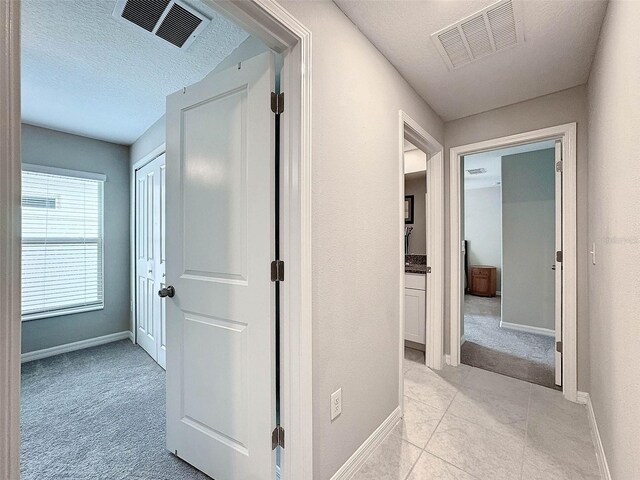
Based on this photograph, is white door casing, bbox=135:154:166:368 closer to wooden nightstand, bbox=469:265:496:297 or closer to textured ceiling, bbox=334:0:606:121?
textured ceiling, bbox=334:0:606:121

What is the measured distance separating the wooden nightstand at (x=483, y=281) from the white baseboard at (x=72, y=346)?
6048 millimetres

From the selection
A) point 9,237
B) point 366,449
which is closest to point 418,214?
point 366,449

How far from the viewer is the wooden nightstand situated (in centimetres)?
591

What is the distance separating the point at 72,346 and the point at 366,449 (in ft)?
11.2

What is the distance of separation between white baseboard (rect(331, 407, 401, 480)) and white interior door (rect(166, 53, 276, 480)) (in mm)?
406

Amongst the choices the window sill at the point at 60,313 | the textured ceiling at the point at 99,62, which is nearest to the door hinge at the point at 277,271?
the textured ceiling at the point at 99,62

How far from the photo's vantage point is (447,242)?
2.82 meters

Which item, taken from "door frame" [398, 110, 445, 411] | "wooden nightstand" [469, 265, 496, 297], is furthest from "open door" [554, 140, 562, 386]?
"wooden nightstand" [469, 265, 496, 297]

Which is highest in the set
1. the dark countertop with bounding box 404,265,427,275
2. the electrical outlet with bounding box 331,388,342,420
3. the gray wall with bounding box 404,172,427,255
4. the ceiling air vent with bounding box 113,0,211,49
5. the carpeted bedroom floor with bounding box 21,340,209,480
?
the ceiling air vent with bounding box 113,0,211,49

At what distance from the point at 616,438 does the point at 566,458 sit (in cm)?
51

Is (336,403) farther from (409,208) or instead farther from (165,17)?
(409,208)

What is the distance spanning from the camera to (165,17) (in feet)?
5.16

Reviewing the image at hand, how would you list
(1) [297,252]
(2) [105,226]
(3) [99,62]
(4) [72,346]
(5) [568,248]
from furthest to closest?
(2) [105,226] → (4) [72,346] → (5) [568,248] → (3) [99,62] → (1) [297,252]

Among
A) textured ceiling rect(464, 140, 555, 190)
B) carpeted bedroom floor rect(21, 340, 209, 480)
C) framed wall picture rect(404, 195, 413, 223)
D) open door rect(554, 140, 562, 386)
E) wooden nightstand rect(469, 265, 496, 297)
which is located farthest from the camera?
wooden nightstand rect(469, 265, 496, 297)
